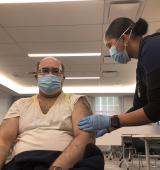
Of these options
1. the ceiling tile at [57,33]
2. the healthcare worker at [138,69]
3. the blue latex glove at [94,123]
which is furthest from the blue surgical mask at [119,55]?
the ceiling tile at [57,33]

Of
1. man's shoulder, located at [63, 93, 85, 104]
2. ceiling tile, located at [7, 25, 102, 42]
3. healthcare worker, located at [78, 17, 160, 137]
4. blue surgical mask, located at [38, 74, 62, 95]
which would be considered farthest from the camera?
ceiling tile, located at [7, 25, 102, 42]

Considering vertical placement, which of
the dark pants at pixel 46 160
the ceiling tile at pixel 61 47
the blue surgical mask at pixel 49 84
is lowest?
the dark pants at pixel 46 160

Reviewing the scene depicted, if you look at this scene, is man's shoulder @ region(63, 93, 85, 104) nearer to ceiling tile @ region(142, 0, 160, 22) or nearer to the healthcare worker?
the healthcare worker

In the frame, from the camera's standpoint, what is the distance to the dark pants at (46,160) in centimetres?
141

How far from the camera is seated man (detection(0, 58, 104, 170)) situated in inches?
57.3

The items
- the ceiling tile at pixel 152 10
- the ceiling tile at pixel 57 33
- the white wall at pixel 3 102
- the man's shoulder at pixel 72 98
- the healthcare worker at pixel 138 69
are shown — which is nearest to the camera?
the healthcare worker at pixel 138 69

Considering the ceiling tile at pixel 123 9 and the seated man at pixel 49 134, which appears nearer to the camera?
the seated man at pixel 49 134

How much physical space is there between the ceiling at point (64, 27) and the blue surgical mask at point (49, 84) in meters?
2.07

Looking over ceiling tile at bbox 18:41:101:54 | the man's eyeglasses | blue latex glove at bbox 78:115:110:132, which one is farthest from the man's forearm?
ceiling tile at bbox 18:41:101:54

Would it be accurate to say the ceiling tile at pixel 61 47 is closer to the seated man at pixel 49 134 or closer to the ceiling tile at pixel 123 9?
the ceiling tile at pixel 123 9

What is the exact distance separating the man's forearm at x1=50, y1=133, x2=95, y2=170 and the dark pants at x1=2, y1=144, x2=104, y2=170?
1.3 inches

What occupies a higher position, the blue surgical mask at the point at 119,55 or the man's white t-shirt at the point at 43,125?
the blue surgical mask at the point at 119,55

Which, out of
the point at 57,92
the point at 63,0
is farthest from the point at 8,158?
the point at 63,0

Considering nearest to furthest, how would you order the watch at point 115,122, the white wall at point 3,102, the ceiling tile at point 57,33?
the watch at point 115,122 → the ceiling tile at point 57,33 → the white wall at point 3,102
